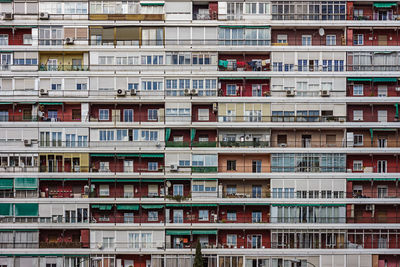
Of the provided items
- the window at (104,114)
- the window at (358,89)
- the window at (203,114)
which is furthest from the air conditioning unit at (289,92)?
the window at (104,114)

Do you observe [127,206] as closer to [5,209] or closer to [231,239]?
[231,239]

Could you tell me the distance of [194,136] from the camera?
161 feet

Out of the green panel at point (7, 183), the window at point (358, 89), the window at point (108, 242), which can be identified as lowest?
the window at point (108, 242)

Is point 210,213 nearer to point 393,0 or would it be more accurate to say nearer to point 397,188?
point 397,188

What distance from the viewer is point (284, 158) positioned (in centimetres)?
4828

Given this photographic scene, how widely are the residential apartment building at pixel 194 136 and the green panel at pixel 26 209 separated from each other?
4.6 inches

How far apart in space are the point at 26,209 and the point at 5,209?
5.69ft

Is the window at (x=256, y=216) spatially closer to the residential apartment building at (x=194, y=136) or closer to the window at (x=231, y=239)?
the residential apartment building at (x=194, y=136)

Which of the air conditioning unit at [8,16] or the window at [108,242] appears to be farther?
the air conditioning unit at [8,16]

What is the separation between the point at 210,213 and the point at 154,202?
4847mm

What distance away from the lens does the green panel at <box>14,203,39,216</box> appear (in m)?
47.8

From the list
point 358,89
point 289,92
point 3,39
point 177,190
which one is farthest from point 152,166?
point 358,89

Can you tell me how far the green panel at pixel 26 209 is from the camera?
1882 inches

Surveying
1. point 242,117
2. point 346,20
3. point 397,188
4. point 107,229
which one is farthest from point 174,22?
point 397,188
